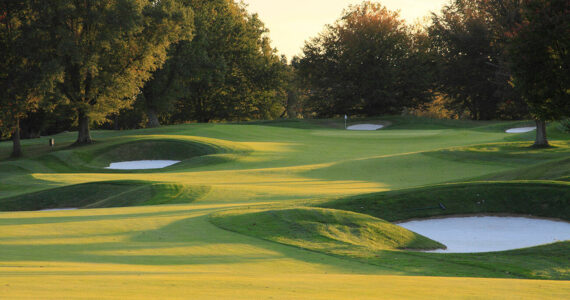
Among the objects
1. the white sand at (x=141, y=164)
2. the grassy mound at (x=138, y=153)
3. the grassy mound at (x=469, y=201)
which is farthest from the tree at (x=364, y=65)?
the grassy mound at (x=469, y=201)

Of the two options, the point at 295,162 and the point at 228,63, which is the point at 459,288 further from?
the point at 228,63

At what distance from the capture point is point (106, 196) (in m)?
23.6

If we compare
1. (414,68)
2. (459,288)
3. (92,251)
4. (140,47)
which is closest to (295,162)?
(140,47)

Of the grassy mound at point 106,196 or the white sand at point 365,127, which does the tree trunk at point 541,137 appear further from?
the white sand at point 365,127

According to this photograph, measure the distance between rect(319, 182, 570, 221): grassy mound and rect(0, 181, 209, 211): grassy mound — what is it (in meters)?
6.72

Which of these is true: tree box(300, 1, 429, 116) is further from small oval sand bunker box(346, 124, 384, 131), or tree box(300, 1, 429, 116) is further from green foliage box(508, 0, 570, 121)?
green foliage box(508, 0, 570, 121)

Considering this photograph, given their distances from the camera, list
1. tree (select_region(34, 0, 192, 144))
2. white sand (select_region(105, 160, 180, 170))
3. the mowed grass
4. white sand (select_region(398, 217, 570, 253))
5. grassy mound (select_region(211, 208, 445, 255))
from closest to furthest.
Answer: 1. the mowed grass
2. grassy mound (select_region(211, 208, 445, 255))
3. white sand (select_region(398, 217, 570, 253))
4. white sand (select_region(105, 160, 180, 170))
5. tree (select_region(34, 0, 192, 144))

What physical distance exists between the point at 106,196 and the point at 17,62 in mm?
24712

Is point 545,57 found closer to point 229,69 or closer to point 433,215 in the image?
point 433,215

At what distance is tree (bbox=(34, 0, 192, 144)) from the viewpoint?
137 feet

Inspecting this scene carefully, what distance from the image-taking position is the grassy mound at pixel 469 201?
1645 cm

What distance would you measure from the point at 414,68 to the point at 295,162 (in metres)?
37.4

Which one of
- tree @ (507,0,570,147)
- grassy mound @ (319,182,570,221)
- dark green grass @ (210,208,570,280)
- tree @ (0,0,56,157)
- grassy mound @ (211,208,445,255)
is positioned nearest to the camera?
dark green grass @ (210,208,570,280)

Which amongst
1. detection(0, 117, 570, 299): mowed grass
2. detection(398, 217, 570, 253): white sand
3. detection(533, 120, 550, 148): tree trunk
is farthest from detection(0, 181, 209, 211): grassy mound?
detection(533, 120, 550, 148): tree trunk
